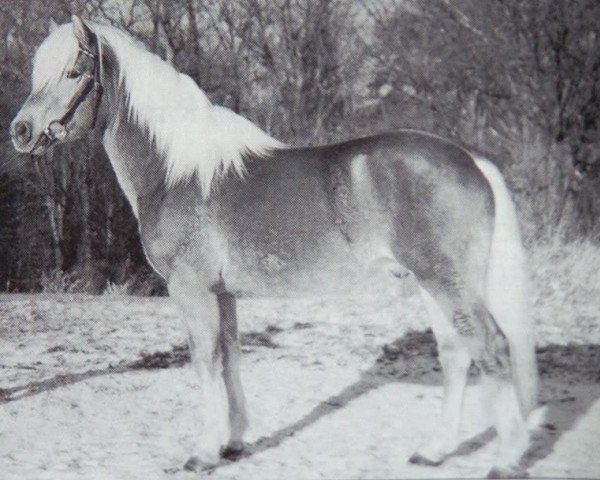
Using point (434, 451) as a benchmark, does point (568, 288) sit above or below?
above

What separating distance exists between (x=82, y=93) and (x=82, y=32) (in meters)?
0.17

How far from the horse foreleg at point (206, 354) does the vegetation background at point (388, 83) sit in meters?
1.15

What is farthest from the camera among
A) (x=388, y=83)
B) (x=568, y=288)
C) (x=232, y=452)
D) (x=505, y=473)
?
(x=388, y=83)

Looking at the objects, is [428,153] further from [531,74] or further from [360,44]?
[360,44]

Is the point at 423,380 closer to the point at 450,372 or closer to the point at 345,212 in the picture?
the point at 450,372

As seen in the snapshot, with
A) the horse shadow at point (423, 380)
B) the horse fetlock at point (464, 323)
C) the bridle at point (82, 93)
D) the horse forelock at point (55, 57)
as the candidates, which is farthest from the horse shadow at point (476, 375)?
the horse forelock at point (55, 57)

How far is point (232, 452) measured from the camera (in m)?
2.32

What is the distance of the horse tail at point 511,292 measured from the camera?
2.00 meters

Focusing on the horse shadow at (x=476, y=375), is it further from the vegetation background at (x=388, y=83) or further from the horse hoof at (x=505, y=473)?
the vegetation background at (x=388, y=83)

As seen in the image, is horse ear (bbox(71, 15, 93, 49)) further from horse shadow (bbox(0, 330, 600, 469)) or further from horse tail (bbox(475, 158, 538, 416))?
horse shadow (bbox(0, 330, 600, 469))

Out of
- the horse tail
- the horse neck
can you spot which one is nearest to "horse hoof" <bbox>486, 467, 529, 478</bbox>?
the horse tail

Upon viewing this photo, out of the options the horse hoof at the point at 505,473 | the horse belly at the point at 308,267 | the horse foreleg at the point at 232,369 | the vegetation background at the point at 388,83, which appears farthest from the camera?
the vegetation background at the point at 388,83

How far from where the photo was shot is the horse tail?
6.57 ft

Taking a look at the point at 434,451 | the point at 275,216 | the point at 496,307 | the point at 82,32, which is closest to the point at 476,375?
the point at 434,451
